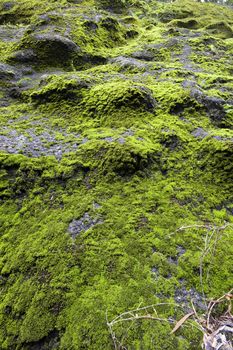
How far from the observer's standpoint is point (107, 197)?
448 centimetres

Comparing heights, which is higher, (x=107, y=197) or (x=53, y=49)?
(x=53, y=49)

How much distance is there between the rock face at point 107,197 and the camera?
3.09 m

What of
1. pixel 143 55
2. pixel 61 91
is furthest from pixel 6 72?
pixel 143 55

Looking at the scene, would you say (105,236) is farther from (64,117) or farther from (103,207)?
(64,117)

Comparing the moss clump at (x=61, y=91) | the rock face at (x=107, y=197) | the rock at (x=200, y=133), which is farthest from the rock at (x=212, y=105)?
the moss clump at (x=61, y=91)

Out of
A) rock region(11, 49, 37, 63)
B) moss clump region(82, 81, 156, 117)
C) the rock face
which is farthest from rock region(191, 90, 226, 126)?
rock region(11, 49, 37, 63)

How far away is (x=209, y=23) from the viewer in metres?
16.2

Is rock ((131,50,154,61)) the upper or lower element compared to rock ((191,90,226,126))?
upper

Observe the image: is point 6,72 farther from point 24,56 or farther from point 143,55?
point 143,55

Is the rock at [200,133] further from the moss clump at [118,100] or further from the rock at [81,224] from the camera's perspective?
the rock at [81,224]

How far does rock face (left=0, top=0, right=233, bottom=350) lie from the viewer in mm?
3094

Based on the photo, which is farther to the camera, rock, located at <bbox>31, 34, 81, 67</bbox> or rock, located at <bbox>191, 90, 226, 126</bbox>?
rock, located at <bbox>31, 34, 81, 67</bbox>

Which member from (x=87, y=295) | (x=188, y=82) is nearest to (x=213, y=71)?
(x=188, y=82)

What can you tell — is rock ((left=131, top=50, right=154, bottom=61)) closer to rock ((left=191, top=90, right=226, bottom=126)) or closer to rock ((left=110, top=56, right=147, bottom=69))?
rock ((left=110, top=56, right=147, bottom=69))
